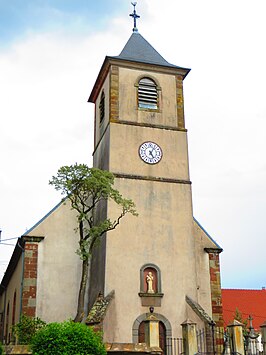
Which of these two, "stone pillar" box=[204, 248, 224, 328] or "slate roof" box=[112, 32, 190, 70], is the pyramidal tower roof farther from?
"stone pillar" box=[204, 248, 224, 328]

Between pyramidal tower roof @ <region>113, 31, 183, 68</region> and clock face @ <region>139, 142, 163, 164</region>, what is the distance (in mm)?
4417

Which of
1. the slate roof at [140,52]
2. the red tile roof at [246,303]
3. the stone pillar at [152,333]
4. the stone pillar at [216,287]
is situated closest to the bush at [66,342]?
the stone pillar at [152,333]

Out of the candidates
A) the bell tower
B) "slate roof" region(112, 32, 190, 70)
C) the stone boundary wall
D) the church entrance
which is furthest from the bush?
"slate roof" region(112, 32, 190, 70)

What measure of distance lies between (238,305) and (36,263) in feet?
69.6

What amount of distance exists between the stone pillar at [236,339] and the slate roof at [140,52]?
1376 centimetres

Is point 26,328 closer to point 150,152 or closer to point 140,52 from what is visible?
point 150,152

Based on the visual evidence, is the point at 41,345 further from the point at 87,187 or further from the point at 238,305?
the point at 238,305

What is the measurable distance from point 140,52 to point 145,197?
8118 millimetres

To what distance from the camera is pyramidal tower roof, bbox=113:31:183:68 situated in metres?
25.1

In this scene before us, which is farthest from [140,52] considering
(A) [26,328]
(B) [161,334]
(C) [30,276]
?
(A) [26,328]

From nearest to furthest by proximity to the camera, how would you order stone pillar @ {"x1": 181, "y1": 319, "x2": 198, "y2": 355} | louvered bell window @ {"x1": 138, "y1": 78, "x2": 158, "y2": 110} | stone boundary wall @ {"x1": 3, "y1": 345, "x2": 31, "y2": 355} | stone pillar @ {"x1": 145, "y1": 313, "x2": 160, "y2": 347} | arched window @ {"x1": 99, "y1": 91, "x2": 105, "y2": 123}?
stone boundary wall @ {"x1": 3, "y1": 345, "x2": 31, "y2": 355} → stone pillar @ {"x1": 145, "y1": 313, "x2": 160, "y2": 347} → stone pillar @ {"x1": 181, "y1": 319, "x2": 198, "y2": 355} → louvered bell window @ {"x1": 138, "y1": 78, "x2": 158, "y2": 110} → arched window @ {"x1": 99, "y1": 91, "x2": 105, "y2": 123}

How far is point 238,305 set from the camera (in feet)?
124

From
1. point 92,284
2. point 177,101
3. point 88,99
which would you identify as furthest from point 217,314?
point 88,99

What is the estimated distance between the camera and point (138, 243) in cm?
2130
